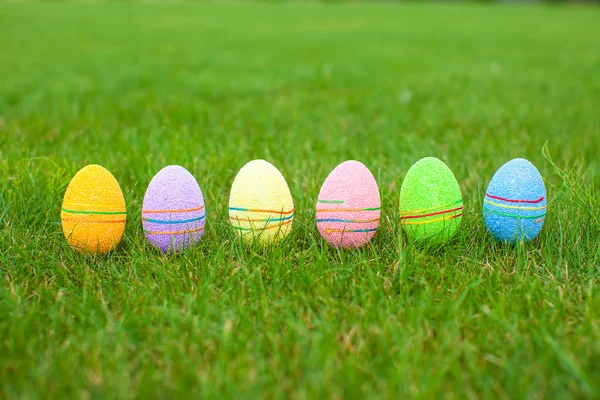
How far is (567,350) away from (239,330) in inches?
34.4

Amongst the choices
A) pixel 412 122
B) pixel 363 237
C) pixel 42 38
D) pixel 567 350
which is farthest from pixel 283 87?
pixel 42 38

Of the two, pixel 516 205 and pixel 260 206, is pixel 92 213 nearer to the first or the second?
pixel 260 206

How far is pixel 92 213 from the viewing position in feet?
6.24

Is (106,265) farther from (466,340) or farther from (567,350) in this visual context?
(567,350)

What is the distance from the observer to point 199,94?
4.64 m

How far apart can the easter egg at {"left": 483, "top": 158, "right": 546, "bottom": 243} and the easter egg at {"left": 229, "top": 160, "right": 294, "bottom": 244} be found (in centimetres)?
77

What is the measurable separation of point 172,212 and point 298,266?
50 centimetres

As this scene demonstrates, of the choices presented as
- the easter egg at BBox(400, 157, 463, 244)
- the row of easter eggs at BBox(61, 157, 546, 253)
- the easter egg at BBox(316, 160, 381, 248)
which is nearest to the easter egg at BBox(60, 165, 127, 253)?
the row of easter eggs at BBox(61, 157, 546, 253)

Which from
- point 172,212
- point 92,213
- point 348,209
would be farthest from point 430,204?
point 92,213

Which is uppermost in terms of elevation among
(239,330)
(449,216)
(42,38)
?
(42,38)

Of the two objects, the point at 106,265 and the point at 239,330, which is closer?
the point at 239,330

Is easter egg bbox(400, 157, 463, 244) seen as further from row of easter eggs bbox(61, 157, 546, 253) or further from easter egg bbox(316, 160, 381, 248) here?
easter egg bbox(316, 160, 381, 248)

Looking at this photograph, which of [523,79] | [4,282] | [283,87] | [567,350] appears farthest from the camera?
[523,79]

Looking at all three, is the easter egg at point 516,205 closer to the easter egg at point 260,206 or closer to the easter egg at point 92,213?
the easter egg at point 260,206
